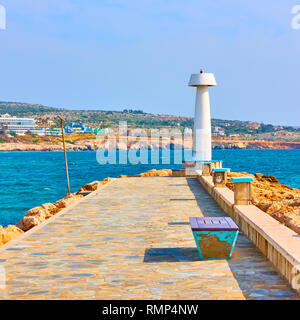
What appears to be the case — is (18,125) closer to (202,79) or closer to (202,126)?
(202,126)

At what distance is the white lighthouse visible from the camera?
922 inches

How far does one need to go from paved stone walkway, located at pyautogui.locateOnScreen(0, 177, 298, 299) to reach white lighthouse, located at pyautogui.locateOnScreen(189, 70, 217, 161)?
12.5 meters

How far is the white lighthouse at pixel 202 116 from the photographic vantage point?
23.4 metres

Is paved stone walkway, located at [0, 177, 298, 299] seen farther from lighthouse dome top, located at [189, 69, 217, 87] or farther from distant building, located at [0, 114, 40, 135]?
distant building, located at [0, 114, 40, 135]

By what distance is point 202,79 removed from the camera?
2327 cm

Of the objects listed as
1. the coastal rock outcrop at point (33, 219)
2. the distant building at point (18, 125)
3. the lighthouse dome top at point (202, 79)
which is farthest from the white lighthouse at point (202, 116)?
the distant building at point (18, 125)

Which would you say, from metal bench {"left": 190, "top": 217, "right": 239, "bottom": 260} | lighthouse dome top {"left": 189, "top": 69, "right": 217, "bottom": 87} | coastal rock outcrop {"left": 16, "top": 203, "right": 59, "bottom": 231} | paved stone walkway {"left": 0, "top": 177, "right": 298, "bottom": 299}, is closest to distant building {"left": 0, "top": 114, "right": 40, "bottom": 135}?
lighthouse dome top {"left": 189, "top": 69, "right": 217, "bottom": 87}

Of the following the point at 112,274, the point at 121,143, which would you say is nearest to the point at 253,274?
the point at 112,274

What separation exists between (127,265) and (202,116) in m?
17.7

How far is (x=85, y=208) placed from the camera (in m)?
13.3

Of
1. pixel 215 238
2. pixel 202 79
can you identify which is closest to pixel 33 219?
pixel 215 238

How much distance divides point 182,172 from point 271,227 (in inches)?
663
